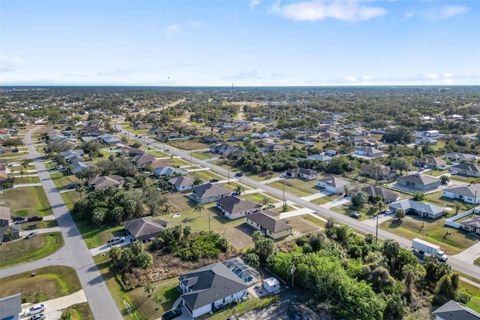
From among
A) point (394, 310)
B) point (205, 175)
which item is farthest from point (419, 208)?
point (205, 175)

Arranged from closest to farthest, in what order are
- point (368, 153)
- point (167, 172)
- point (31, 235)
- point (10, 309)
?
point (10, 309), point (31, 235), point (167, 172), point (368, 153)

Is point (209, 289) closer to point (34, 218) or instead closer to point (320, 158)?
point (34, 218)

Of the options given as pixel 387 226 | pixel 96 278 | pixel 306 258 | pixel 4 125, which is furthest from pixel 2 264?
pixel 4 125

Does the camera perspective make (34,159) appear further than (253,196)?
Yes

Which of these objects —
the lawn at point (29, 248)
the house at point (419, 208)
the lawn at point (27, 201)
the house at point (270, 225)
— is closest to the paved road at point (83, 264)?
the lawn at point (27, 201)

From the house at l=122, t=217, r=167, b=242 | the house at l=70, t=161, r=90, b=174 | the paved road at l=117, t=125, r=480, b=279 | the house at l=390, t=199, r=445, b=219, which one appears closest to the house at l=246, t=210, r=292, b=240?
the paved road at l=117, t=125, r=480, b=279

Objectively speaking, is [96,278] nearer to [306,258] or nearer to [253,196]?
[306,258]
